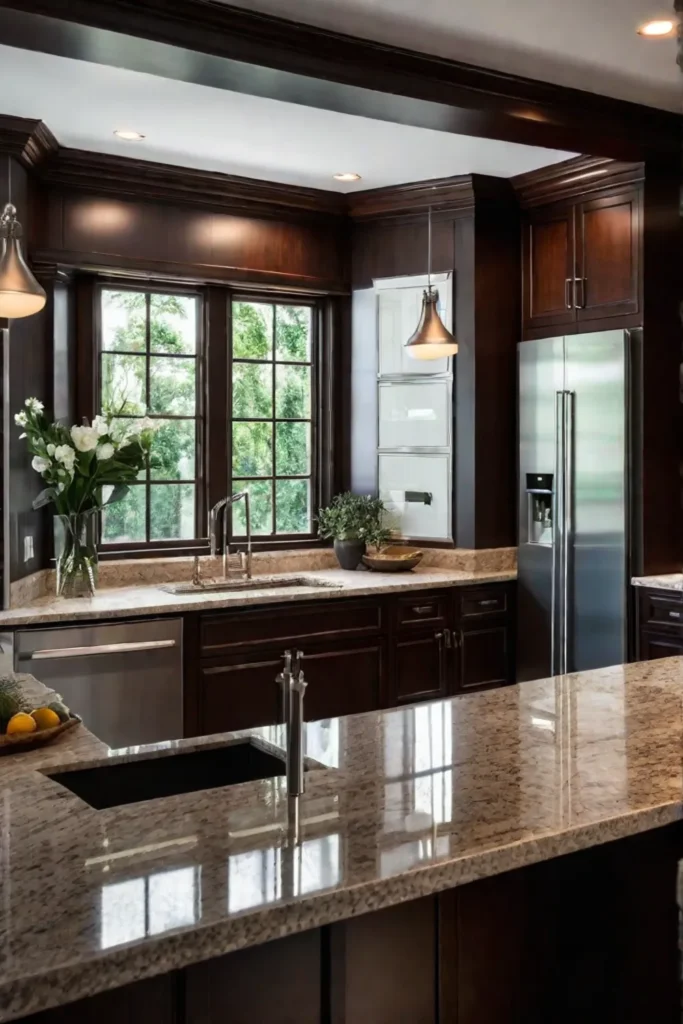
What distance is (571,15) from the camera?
3100mm

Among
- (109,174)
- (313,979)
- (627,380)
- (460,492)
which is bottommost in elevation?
(313,979)

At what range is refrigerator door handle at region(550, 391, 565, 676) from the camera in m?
4.75

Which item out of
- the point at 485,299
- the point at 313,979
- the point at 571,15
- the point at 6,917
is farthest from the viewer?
the point at 485,299

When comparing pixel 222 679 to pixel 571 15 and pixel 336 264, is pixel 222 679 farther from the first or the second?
pixel 571 15

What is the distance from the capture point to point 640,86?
373cm

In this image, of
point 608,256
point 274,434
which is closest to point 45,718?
point 274,434

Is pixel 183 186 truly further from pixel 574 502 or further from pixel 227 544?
pixel 574 502

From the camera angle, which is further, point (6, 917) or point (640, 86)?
point (640, 86)

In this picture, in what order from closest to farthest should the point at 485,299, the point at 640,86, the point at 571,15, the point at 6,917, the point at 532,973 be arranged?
the point at 6,917 → the point at 532,973 → the point at 571,15 → the point at 640,86 → the point at 485,299

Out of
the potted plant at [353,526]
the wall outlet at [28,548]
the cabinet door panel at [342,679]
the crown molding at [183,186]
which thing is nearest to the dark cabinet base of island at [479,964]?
the cabinet door panel at [342,679]

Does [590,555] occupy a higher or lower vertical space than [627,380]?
lower

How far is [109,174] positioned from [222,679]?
91.0 inches

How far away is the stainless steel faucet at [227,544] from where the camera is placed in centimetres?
483

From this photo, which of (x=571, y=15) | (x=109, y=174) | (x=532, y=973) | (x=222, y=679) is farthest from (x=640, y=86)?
(x=532, y=973)
